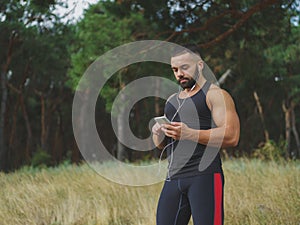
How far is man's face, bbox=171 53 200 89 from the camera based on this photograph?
2320 mm

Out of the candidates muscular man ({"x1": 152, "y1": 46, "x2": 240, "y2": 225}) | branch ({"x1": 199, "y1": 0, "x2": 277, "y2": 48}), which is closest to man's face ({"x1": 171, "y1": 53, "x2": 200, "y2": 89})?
muscular man ({"x1": 152, "y1": 46, "x2": 240, "y2": 225})

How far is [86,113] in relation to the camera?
21.1m

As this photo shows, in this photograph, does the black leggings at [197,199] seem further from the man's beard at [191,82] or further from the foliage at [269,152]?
the foliage at [269,152]

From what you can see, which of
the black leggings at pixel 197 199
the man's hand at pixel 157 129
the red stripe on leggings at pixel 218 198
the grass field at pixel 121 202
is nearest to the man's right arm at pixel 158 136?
the man's hand at pixel 157 129

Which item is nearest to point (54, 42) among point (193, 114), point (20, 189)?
point (20, 189)

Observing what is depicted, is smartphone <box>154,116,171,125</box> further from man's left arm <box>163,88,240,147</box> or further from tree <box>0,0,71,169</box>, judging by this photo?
tree <box>0,0,71,169</box>

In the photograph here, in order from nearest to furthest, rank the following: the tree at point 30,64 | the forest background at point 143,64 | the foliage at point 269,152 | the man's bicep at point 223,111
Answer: the man's bicep at point 223,111, the forest background at point 143,64, the tree at point 30,64, the foliage at point 269,152

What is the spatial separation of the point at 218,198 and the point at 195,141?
0.34 metres

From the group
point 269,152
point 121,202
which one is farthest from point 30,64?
point 121,202

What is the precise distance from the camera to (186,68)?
232 cm

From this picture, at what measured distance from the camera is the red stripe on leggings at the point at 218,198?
89.4 inches

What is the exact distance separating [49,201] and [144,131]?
53.8 ft

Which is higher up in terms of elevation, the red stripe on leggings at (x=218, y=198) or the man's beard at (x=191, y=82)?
the man's beard at (x=191, y=82)

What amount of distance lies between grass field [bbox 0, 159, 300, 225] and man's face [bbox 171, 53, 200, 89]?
6.31 ft
